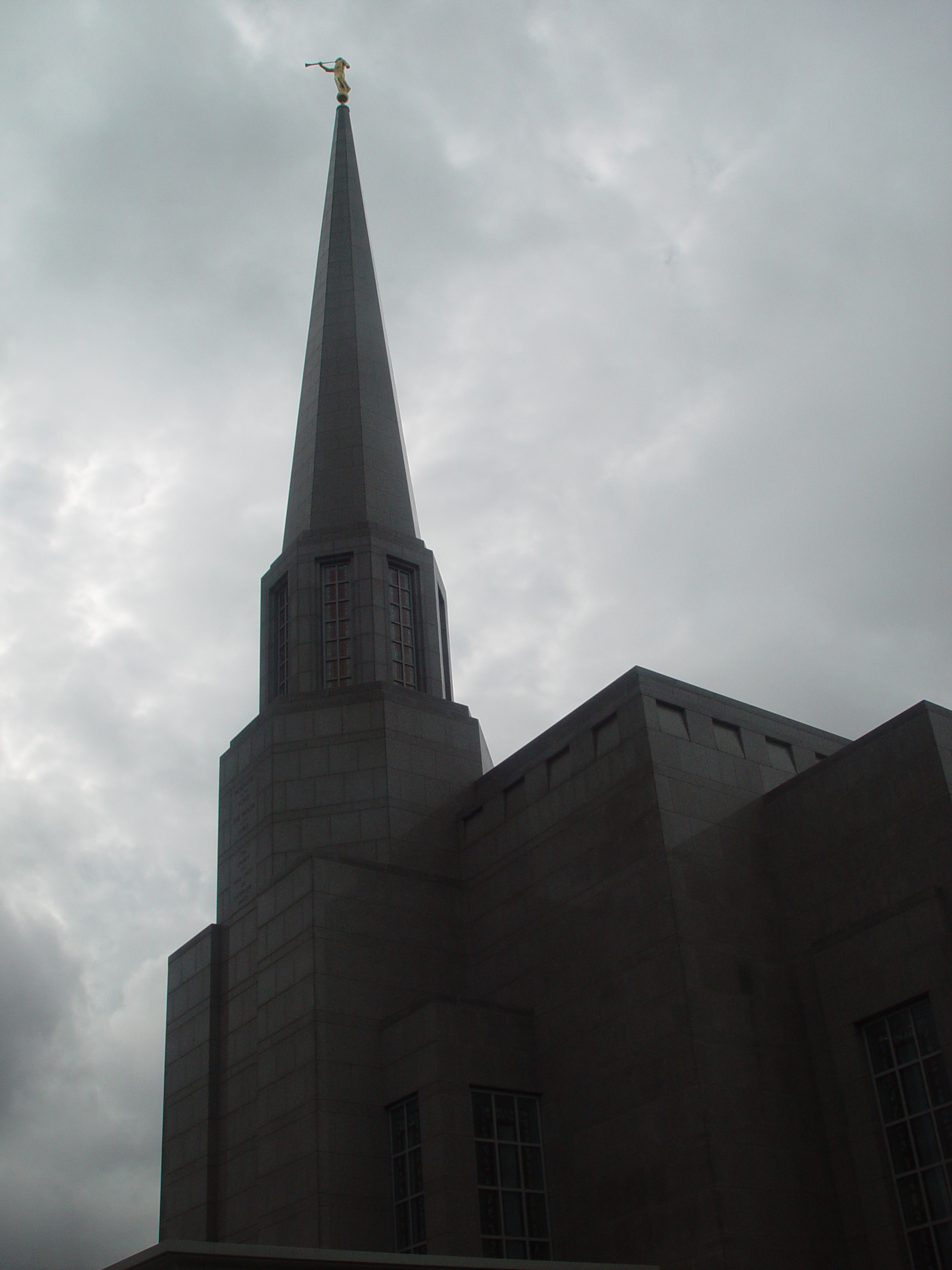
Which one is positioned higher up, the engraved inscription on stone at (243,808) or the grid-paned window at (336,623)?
the grid-paned window at (336,623)

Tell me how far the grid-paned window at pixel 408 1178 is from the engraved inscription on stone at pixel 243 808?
31.3ft

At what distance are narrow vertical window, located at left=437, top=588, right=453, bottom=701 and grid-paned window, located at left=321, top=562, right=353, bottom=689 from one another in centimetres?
283

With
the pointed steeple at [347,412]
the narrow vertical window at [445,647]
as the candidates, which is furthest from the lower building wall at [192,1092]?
the pointed steeple at [347,412]

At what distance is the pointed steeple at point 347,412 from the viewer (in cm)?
3912

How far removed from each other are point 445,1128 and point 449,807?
9.84 meters

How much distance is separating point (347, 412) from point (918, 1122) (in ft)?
87.0

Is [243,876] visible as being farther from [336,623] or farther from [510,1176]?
[510,1176]

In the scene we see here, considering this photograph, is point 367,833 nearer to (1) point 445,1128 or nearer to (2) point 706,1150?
(1) point 445,1128

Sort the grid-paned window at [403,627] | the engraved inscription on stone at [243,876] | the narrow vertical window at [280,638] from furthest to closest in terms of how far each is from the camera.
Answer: the narrow vertical window at [280,638] < the grid-paned window at [403,627] < the engraved inscription on stone at [243,876]

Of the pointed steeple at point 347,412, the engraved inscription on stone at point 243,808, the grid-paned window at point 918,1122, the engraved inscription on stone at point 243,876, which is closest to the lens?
the grid-paned window at point 918,1122

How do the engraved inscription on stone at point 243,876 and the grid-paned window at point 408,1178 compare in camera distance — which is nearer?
the grid-paned window at point 408,1178

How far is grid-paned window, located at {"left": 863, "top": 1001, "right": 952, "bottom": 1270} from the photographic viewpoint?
2328cm

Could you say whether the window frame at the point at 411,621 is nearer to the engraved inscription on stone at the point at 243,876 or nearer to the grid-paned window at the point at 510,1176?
the engraved inscription on stone at the point at 243,876

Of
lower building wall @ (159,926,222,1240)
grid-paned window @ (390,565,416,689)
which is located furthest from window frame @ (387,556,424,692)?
lower building wall @ (159,926,222,1240)
